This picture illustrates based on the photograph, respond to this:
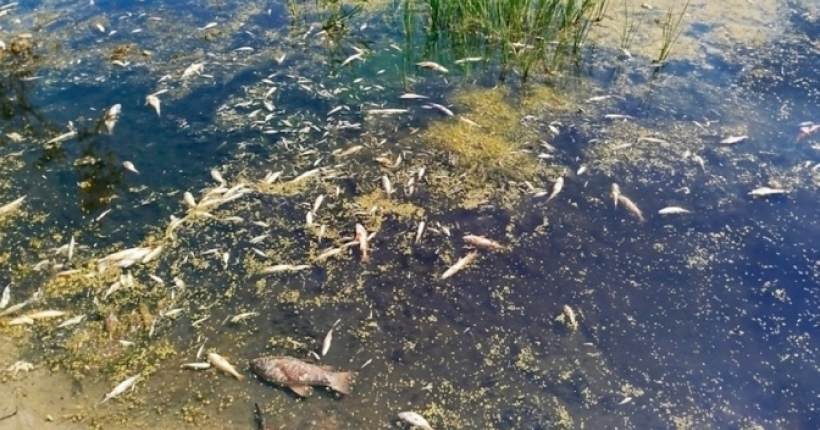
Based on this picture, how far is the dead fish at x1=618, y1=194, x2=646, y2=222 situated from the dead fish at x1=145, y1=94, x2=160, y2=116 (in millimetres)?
2878

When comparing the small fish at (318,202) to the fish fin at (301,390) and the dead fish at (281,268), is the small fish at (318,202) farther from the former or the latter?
the fish fin at (301,390)

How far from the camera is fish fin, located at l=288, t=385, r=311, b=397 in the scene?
8.96 feet

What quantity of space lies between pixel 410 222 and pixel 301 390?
45.9 inches

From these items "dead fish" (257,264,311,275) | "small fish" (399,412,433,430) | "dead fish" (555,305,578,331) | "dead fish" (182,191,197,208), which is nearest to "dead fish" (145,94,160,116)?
"dead fish" (182,191,197,208)

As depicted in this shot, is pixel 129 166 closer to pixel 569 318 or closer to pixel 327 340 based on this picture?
pixel 327 340

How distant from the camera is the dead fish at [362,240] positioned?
337 centimetres

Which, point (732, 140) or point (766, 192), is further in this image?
point (732, 140)

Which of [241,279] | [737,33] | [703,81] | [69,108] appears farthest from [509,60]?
[69,108]

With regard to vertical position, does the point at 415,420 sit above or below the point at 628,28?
below

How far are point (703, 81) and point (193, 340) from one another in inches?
145

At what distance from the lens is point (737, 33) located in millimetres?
5070

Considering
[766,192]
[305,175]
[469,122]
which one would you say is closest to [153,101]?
[305,175]

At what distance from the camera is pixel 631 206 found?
3.64 meters

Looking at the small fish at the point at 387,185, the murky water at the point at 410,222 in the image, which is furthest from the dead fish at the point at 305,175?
the small fish at the point at 387,185
